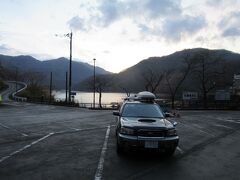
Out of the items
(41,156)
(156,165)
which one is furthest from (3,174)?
(156,165)

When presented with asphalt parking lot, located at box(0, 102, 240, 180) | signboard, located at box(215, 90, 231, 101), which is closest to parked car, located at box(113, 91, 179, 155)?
asphalt parking lot, located at box(0, 102, 240, 180)

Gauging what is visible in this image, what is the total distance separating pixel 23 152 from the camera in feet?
32.0

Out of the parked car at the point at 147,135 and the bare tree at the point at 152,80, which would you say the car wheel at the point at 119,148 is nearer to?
the parked car at the point at 147,135

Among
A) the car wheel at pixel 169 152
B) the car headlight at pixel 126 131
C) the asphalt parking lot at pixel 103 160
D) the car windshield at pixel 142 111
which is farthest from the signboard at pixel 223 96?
the car headlight at pixel 126 131

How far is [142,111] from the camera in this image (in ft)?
34.8

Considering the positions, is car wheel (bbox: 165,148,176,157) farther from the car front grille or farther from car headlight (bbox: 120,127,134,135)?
car headlight (bbox: 120,127,134,135)

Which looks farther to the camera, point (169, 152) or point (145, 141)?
point (169, 152)

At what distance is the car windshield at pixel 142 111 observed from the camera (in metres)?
10.4

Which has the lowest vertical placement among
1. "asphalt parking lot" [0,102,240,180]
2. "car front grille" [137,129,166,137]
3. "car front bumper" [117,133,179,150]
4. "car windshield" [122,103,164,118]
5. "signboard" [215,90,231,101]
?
"asphalt parking lot" [0,102,240,180]

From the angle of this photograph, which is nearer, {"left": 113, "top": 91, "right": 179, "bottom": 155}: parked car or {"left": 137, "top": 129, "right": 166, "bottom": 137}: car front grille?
{"left": 113, "top": 91, "right": 179, "bottom": 155}: parked car

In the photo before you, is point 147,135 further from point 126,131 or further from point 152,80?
point 152,80

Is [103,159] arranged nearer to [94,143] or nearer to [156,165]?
[156,165]

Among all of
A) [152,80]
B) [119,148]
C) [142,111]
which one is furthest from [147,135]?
[152,80]

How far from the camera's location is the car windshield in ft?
34.3
